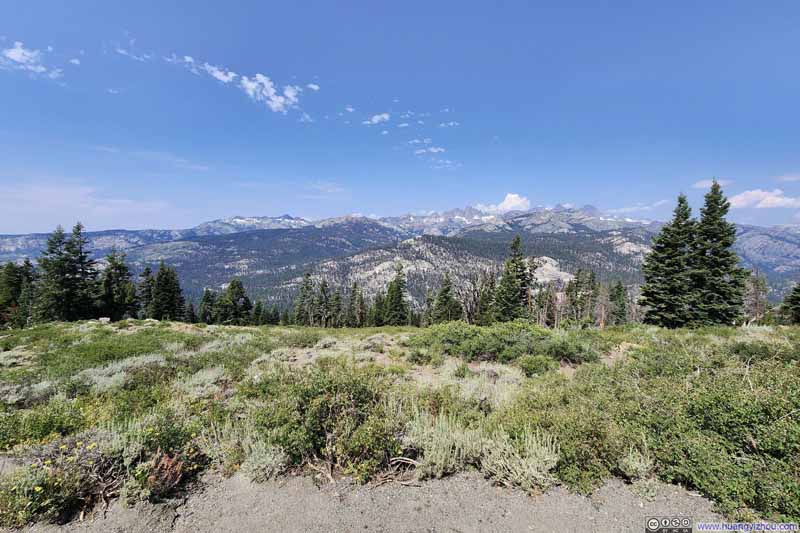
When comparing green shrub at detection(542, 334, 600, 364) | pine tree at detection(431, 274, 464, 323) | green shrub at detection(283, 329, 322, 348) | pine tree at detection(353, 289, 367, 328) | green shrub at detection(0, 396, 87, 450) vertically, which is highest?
green shrub at detection(0, 396, 87, 450)

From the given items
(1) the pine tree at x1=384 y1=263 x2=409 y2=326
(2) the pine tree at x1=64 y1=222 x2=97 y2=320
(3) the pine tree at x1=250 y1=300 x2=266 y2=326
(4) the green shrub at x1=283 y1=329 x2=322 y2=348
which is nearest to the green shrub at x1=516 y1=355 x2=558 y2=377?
(4) the green shrub at x1=283 y1=329 x2=322 y2=348

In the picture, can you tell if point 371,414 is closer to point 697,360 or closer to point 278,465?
point 278,465

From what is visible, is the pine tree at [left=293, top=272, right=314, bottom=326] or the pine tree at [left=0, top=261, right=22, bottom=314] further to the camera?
the pine tree at [left=293, top=272, right=314, bottom=326]

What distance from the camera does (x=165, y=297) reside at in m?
53.1

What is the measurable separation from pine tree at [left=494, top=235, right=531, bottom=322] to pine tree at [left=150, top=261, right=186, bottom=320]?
5151cm

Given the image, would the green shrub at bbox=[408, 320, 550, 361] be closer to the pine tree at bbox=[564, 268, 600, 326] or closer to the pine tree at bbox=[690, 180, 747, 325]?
the pine tree at bbox=[690, 180, 747, 325]

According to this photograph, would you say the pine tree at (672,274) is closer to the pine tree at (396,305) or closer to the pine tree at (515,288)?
the pine tree at (515,288)

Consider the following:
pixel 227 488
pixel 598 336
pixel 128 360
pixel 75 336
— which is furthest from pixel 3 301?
pixel 598 336

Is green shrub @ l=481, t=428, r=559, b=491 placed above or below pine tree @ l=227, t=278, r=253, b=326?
above

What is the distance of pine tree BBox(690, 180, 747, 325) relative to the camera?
25.9 m

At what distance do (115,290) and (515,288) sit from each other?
175 ft

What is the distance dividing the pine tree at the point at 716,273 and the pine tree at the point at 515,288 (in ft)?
57.2

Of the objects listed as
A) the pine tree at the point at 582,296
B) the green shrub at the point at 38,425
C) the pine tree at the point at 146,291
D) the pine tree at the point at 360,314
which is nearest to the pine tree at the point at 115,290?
the pine tree at the point at 146,291

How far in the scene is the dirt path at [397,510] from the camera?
3.73 m
